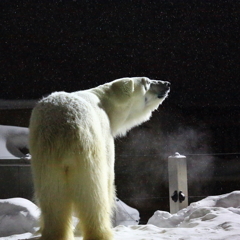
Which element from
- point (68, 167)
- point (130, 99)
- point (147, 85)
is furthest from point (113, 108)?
point (68, 167)

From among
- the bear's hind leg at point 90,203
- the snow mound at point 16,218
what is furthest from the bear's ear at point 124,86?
the snow mound at point 16,218

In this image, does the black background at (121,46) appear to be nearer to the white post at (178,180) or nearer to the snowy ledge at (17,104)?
the snowy ledge at (17,104)

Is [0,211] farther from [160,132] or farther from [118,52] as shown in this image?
[118,52]

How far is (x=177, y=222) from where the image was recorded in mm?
3133

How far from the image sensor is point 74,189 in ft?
5.88

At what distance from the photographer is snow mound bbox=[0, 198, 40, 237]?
2770 mm

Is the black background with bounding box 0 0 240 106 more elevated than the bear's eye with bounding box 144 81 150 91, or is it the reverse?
the black background with bounding box 0 0 240 106

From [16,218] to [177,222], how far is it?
1324mm

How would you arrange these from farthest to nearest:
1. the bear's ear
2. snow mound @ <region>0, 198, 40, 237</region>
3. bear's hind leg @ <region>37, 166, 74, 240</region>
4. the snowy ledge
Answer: the snowy ledge
snow mound @ <region>0, 198, 40, 237</region>
the bear's ear
bear's hind leg @ <region>37, 166, 74, 240</region>

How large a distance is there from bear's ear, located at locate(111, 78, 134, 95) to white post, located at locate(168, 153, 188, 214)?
4.97ft

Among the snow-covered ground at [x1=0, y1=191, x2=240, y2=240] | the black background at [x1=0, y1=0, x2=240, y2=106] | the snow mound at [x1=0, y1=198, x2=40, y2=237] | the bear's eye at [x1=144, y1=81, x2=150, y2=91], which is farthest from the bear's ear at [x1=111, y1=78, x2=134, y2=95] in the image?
the black background at [x1=0, y1=0, x2=240, y2=106]

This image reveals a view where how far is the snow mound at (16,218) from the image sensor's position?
2.77 m

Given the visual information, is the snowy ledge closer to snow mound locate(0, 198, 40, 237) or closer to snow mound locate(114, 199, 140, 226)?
snow mound locate(114, 199, 140, 226)

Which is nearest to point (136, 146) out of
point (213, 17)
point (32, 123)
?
point (213, 17)
